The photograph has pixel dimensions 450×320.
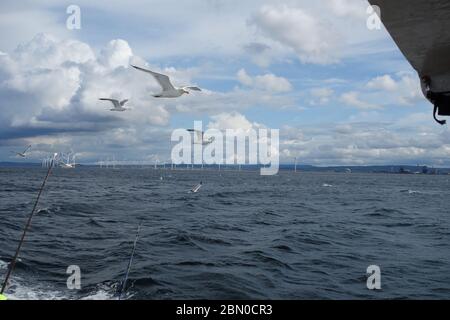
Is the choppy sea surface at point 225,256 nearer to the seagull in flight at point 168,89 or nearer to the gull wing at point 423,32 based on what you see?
the seagull in flight at point 168,89

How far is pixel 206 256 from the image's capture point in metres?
21.2

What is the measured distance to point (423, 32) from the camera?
5.62 metres

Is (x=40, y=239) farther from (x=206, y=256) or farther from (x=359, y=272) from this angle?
(x=359, y=272)

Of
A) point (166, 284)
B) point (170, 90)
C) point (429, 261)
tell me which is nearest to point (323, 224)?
point (429, 261)

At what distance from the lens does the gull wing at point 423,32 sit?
500 cm

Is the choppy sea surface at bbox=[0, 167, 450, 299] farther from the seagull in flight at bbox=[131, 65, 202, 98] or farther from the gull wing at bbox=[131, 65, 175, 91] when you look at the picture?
the gull wing at bbox=[131, 65, 175, 91]

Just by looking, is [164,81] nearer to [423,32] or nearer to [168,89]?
[168,89]

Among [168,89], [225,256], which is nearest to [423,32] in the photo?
[168,89]

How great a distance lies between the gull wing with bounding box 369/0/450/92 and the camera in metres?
5.00

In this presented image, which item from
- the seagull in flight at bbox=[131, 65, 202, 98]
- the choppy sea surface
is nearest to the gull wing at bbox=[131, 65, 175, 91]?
the seagull in flight at bbox=[131, 65, 202, 98]

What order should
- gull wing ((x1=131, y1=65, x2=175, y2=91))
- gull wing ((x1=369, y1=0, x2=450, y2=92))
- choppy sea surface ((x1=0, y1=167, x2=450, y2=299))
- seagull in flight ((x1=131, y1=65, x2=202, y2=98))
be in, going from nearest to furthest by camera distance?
gull wing ((x1=369, y1=0, x2=450, y2=92))
choppy sea surface ((x1=0, y1=167, x2=450, y2=299))
gull wing ((x1=131, y1=65, x2=175, y2=91))
seagull in flight ((x1=131, y1=65, x2=202, y2=98))

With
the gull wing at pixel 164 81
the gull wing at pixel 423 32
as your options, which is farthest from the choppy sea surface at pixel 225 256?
the gull wing at pixel 423 32

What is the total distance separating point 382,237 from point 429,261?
732cm

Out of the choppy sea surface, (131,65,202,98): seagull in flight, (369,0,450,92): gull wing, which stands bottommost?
the choppy sea surface
